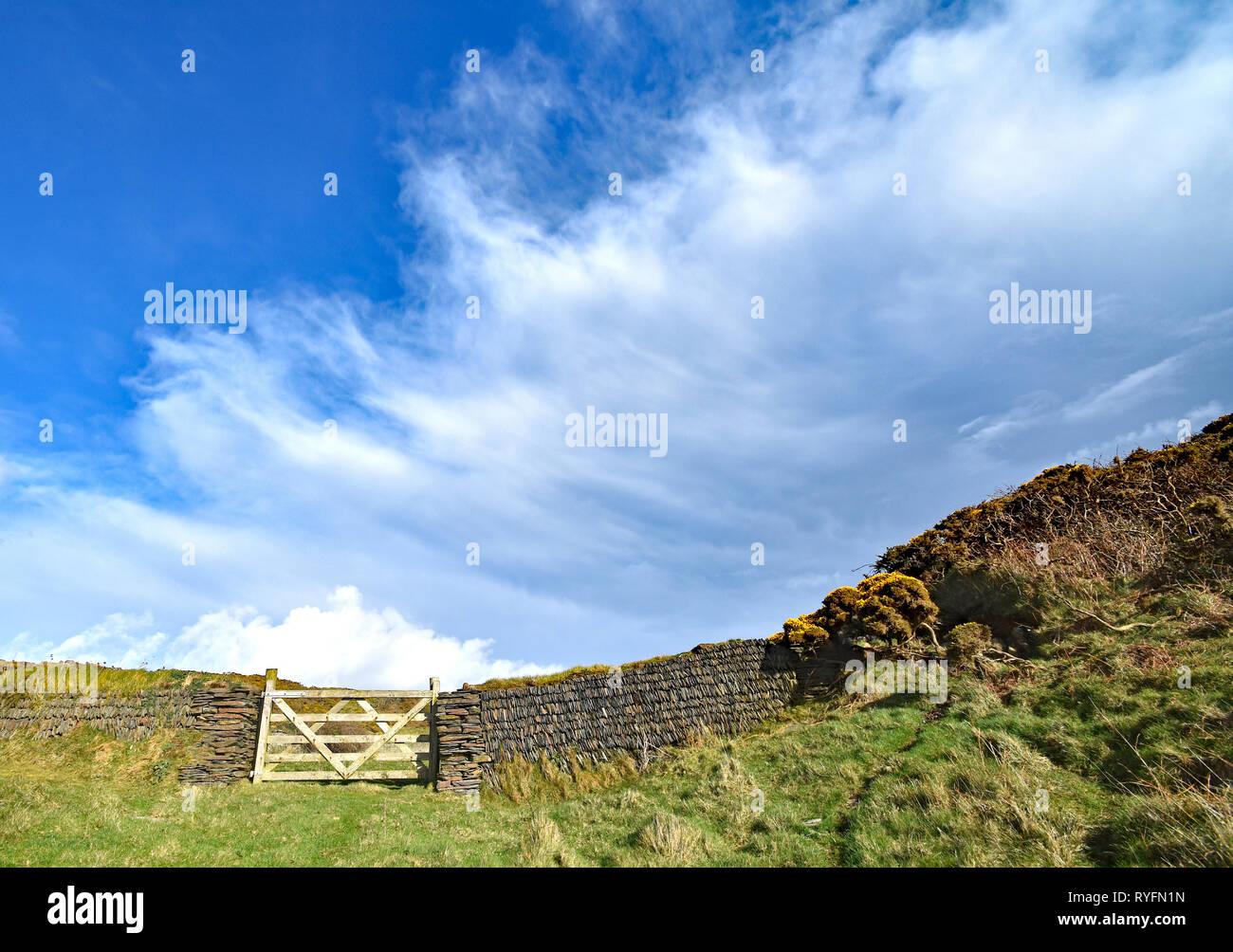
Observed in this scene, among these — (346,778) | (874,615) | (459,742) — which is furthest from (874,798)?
(346,778)

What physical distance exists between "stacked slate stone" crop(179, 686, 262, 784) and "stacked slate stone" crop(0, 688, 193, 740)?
57 cm

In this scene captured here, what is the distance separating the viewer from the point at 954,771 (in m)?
10.6

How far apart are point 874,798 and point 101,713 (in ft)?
69.7

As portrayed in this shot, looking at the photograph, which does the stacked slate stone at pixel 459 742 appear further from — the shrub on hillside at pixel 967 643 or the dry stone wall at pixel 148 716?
the shrub on hillside at pixel 967 643

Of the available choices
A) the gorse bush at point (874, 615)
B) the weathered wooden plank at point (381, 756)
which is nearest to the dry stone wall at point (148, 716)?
the weathered wooden plank at point (381, 756)

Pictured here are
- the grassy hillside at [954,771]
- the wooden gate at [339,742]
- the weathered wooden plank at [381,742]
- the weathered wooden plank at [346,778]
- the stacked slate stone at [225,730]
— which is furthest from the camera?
the weathered wooden plank at [381,742]

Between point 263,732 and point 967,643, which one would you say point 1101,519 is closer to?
point 967,643

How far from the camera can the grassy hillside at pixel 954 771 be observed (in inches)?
354

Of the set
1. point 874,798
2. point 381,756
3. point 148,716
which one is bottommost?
point 381,756

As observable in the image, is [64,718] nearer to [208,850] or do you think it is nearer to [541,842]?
[208,850]

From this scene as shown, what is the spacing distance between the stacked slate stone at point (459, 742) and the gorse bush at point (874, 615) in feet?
A: 31.4

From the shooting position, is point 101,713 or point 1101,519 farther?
point 101,713

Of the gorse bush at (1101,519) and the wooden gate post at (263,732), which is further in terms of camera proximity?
the wooden gate post at (263,732)

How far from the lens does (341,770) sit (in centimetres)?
1931
